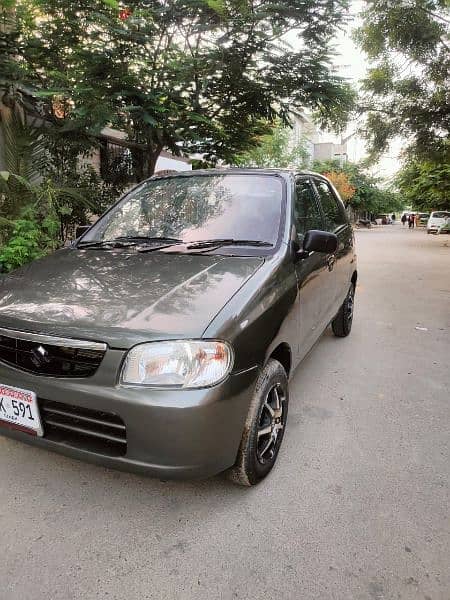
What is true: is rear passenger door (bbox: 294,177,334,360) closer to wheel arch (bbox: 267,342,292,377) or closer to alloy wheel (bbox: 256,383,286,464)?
wheel arch (bbox: 267,342,292,377)

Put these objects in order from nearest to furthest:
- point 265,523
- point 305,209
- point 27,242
Answer: point 265,523
point 305,209
point 27,242

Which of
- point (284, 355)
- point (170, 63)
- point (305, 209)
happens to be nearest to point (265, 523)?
point (284, 355)

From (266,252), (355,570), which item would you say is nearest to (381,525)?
(355,570)

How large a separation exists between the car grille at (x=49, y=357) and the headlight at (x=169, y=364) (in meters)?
0.15

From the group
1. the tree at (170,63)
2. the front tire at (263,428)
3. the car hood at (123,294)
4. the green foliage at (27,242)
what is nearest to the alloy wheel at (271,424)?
the front tire at (263,428)

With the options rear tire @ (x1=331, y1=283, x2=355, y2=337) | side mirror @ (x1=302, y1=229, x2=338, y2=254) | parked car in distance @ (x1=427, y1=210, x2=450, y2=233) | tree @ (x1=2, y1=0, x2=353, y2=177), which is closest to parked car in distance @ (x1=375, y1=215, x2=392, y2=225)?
parked car in distance @ (x1=427, y1=210, x2=450, y2=233)

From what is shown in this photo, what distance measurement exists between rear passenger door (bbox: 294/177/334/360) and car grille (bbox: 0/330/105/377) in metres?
1.35

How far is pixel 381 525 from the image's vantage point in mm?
2068

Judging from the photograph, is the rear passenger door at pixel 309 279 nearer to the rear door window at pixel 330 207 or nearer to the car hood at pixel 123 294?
the rear door window at pixel 330 207

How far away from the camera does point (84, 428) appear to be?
1.92m

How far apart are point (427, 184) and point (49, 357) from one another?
3069cm

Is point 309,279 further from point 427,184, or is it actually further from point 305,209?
point 427,184

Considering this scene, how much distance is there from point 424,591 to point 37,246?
5.51 m

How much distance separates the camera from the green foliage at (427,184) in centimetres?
2531
